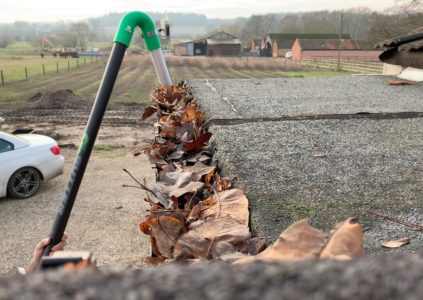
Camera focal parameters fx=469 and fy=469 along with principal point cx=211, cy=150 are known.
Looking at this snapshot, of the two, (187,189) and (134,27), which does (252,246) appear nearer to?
(187,189)

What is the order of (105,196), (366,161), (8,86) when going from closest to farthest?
(366,161), (105,196), (8,86)

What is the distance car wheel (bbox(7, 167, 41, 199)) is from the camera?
9961mm

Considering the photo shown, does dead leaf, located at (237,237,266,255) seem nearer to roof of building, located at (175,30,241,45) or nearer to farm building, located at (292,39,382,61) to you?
farm building, located at (292,39,382,61)

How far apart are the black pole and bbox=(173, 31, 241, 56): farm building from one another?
77.3 meters

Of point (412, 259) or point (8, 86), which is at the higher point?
point (412, 259)

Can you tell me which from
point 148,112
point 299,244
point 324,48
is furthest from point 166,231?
point 324,48

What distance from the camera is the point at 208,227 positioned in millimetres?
1790

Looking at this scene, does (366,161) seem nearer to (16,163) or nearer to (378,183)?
(378,183)

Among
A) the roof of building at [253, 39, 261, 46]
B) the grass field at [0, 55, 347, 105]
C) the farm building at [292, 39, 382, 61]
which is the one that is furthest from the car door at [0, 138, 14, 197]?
the roof of building at [253, 39, 261, 46]

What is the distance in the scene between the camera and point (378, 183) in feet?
8.10

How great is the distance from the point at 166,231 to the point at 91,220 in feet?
25.5

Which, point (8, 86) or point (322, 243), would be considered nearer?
point (322, 243)

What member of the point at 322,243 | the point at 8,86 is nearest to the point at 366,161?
the point at 322,243

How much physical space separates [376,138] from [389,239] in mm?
1788
